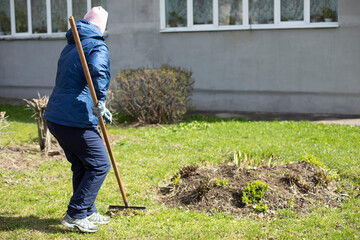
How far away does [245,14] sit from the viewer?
12344 mm

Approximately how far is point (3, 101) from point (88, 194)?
11790mm

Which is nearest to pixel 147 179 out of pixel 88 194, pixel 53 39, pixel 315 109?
pixel 88 194

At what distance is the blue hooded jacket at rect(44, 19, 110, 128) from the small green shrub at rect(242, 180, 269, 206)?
1.84 m

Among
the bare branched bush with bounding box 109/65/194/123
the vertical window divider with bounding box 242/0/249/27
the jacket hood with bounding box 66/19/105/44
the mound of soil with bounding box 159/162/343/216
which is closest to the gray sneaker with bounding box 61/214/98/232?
the mound of soil with bounding box 159/162/343/216

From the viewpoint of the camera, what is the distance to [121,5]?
44.2ft

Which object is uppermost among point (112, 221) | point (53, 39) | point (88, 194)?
point (53, 39)

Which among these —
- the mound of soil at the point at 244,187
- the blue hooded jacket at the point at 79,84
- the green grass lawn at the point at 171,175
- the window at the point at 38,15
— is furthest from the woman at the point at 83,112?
the window at the point at 38,15

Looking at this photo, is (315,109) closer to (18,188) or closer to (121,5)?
(121,5)

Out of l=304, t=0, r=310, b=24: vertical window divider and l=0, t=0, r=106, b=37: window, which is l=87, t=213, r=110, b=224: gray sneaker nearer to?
l=304, t=0, r=310, b=24: vertical window divider

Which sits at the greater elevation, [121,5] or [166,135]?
[121,5]

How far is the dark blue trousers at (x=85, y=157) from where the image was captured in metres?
4.47

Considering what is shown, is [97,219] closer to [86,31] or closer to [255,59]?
[86,31]

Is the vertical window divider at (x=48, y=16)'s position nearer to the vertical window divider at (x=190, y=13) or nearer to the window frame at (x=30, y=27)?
the window frame at (x=30, y=27)

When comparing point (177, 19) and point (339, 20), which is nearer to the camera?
point (339, 20)
